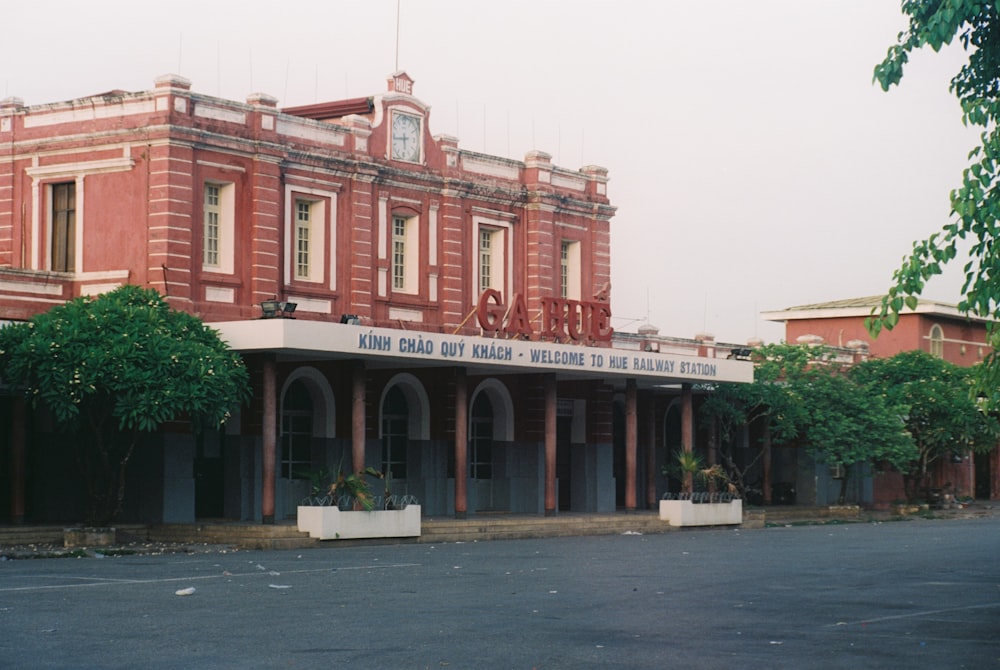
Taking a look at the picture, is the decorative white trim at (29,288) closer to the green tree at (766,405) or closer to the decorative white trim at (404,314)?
the decorative white trim at (404,314)

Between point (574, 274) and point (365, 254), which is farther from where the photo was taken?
point (574, 274)

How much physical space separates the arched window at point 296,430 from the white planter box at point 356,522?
3.95m

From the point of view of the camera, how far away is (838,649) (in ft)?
42.7

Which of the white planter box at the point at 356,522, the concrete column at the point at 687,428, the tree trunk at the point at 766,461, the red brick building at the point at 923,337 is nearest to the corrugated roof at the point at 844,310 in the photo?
the red brick building at the point at 923,337

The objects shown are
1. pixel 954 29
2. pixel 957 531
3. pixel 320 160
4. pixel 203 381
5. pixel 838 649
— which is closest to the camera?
pixel 954 29

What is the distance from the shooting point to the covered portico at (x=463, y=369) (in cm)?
2945

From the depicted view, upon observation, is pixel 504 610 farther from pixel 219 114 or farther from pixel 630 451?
pixel 630 451

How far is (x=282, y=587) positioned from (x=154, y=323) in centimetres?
1028

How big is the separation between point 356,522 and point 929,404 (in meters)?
25.5

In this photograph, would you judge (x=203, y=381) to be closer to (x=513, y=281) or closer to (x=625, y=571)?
(x=625, y=571)

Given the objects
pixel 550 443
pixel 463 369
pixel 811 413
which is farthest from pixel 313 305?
pixel 811 413

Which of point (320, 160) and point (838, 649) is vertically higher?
point (320, 160)

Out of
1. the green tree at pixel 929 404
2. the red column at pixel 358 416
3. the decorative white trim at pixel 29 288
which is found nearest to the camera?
the decorative white trim at pixel 29 288

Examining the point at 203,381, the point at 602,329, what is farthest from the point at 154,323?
the point at 602,329
